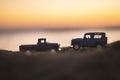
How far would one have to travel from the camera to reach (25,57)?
6.64 ft

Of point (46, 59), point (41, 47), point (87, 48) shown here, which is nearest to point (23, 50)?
point (41, 47)

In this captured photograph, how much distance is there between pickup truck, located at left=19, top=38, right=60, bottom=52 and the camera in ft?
7.22

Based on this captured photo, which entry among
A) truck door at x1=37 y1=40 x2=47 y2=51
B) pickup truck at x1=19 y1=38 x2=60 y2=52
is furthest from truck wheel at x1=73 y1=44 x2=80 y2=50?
truck door at x1=37 y1=40 x2=47 y2=51

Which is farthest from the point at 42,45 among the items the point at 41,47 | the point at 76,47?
the point at 76,47

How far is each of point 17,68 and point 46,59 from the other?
23 centimetres

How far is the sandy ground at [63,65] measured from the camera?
5.99 ft

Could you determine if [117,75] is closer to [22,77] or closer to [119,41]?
[119,41]

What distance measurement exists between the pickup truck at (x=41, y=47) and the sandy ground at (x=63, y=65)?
130 mm

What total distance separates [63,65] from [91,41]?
0.49 meters

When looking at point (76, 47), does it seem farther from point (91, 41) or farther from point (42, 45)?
point (42, 45)

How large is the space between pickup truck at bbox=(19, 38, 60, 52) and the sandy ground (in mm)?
130

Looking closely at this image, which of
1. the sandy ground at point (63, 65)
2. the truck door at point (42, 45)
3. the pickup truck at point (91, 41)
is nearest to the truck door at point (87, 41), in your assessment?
the pickup truck at point (91, 41)

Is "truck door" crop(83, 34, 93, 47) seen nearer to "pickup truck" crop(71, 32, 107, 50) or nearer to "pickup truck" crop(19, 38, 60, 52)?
"pickup truck" crop(71, 32, 107, 50)

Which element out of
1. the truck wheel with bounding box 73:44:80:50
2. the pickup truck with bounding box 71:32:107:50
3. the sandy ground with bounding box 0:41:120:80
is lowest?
the sandy ground with bounding box 0:41:120:80
